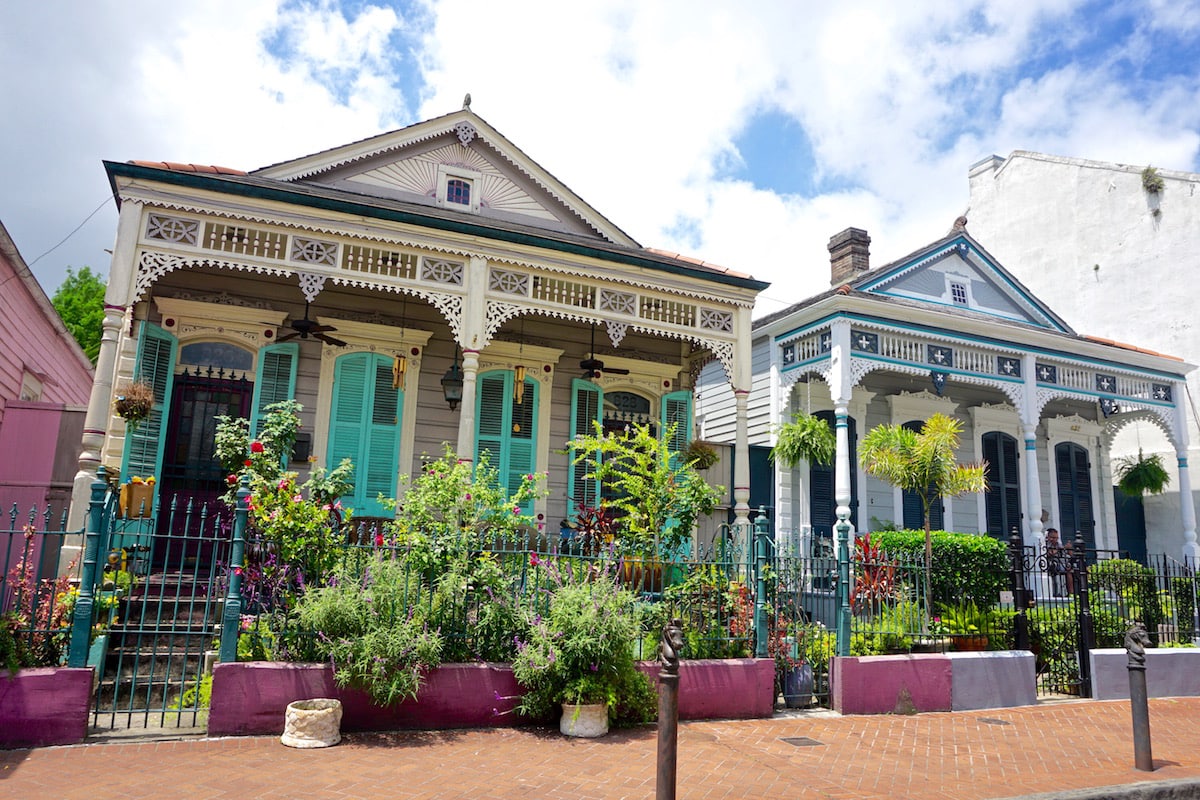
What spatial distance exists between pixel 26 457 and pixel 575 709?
9.16 meters

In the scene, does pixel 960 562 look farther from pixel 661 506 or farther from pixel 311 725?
pixel 311 725

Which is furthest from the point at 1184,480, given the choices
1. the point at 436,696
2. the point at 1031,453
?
the point at 436,696

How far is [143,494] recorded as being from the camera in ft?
29.7

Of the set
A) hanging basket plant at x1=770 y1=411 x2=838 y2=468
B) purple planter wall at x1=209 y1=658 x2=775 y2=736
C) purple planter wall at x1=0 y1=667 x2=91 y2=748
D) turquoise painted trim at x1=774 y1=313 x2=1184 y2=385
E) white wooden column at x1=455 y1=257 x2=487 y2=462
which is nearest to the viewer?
purple planter wall at x1=0 y1=667 x2=91 y2=748

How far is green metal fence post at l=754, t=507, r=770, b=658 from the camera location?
26.9 feet

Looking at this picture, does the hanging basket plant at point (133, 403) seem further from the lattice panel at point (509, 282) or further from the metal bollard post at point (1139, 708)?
the metal bollard post at point (1139, 708)

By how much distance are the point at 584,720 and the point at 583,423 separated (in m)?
6.96

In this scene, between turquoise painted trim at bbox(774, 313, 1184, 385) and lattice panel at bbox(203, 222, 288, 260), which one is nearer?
lattice panel at bbox(203, 222, 288, 260)

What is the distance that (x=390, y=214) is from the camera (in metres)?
10.4

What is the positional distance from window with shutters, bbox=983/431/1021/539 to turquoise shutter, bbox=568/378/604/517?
8.75m

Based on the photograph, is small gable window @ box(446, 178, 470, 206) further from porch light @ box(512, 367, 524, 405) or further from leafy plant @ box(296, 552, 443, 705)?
leafy plant @ box(296, 552, 443, 705)

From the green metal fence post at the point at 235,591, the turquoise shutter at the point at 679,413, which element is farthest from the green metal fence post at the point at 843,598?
the green metal fence post at the point at 235,591

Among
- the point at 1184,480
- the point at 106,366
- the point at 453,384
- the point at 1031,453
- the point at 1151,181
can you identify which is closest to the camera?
the point at 106,366

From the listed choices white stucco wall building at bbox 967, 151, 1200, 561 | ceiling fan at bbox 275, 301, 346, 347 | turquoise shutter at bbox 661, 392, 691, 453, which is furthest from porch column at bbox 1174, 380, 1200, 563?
ceiling fan at bbox 275, 301, 346, 347
